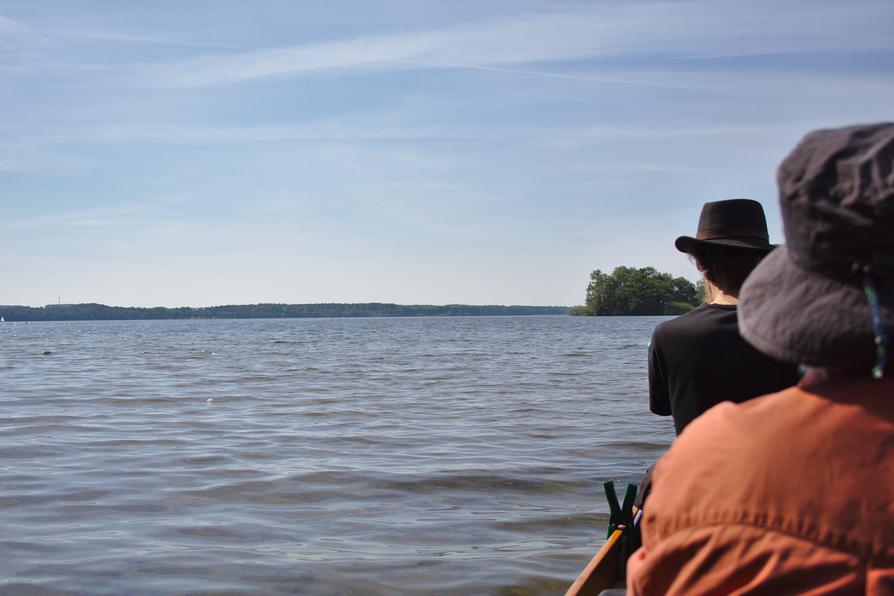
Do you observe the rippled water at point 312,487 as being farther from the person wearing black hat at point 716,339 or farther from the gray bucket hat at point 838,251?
the gray bucket hat at point 838,251

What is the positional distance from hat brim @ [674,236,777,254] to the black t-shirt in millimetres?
264

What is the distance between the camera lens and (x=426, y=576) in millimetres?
6574

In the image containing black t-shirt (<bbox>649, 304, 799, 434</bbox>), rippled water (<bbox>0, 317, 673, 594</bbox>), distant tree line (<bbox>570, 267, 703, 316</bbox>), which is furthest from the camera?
distant tree line (<bbox>570, 267, 703, 316</bbox>)

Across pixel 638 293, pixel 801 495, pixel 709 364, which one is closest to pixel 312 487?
pixel 709 364

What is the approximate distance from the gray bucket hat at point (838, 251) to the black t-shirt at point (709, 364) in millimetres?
2213

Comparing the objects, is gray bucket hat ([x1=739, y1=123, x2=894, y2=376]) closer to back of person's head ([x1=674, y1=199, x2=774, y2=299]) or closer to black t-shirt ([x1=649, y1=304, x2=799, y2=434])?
black t-shirt ([x1=649, y1=304, x2=799, y2=434])

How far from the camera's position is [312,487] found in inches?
371

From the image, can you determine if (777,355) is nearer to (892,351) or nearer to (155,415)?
(892,351)

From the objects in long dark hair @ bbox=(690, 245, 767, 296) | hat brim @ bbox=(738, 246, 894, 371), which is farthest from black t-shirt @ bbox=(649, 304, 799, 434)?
hat brim @ bbox=(738, 246, 894, 371)

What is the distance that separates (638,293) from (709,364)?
5430 inches

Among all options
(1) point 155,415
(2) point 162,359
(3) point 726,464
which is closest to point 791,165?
(3) point 726,464

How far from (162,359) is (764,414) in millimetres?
37203

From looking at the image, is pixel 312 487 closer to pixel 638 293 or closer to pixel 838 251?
pixel 838 251

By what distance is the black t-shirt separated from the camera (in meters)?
3.57
